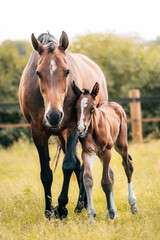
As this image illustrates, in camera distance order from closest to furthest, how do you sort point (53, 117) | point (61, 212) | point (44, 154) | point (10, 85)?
point (53, 117)
point (61, 212)
point (44, 154)
point (10, 85)

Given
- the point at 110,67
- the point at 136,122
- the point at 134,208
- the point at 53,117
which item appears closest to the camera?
the point at 53,117

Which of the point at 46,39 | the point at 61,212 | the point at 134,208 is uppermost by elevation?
the point at 46,39

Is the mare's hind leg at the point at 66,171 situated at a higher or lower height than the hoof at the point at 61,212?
higher

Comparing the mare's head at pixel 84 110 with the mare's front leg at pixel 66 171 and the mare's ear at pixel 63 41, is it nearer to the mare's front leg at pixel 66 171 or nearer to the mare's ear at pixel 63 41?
the mare's front leg at pixel 66 171

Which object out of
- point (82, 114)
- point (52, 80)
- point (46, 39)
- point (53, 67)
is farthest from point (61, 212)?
point (46, 39)

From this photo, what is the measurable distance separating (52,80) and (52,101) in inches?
9.9

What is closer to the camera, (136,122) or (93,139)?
(93,139)

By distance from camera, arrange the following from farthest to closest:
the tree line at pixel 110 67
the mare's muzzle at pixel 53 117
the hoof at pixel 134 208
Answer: the tree line at pixel 110 67
the hoof at pixel 134 208
the mare's muzzle at pixel 53 117

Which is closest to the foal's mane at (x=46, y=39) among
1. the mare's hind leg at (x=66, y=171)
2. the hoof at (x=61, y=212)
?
the mare's hind leg at (x=66, y=171)

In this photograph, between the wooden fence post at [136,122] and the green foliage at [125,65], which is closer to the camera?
the wooden fence post at [136,122]

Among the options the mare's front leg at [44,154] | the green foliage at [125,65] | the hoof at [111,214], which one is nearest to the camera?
the hoof at [111,214]

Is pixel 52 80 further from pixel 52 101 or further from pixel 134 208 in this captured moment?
pixel 134 208

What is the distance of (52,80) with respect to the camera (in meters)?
3.81

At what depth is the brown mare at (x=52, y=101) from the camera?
3.79 meters
